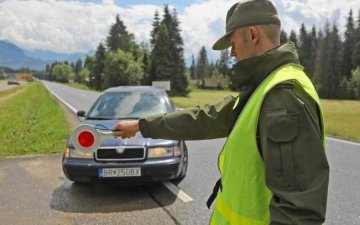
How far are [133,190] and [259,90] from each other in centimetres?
549

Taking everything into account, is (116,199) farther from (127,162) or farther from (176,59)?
(176,59)

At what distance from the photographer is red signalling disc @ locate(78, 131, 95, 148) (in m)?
2.42

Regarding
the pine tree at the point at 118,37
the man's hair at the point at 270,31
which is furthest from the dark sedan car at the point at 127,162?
the pine tree at the point at 118,37

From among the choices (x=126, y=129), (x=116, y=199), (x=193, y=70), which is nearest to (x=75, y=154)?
(x=116, y=199)

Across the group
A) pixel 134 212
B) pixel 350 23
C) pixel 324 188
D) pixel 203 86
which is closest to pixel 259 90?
pixel 324 188

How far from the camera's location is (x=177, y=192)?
21.9 ft

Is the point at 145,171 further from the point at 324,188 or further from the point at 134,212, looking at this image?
the point at 324,188

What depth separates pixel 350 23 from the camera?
8219cm

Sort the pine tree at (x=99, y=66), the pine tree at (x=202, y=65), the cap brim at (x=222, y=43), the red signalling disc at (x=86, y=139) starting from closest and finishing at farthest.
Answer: the cap brim at (x=222, y=43), the red signalling disc at (x=86, y=139), the pine tree at (x=99, y=66), the pine tree at (x=202, y=65)

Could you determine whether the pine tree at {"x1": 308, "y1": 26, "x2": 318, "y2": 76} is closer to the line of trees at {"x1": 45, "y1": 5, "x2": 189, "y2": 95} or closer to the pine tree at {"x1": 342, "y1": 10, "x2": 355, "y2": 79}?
the pine tree at {"x1": 342, "y1": 10, "x2": 355, "y2": 79}

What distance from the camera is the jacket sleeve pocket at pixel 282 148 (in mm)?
1518

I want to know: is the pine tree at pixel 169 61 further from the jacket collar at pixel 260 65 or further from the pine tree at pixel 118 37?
the jacket collar at pixel 260 65

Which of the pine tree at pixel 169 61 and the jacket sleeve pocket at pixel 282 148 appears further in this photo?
the pine tree at pixel 169 61

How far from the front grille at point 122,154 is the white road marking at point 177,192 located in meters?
0.79
